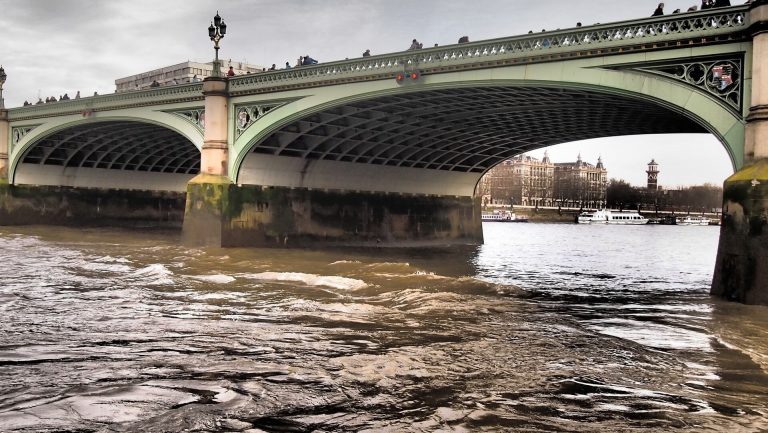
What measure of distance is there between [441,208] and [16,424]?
32535 millimetres

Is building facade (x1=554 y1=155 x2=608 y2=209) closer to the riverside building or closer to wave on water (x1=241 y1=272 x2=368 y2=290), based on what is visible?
the riverside building

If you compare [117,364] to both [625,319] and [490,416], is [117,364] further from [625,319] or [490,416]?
[625,319]

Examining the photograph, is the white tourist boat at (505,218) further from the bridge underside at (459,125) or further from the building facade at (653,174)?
the building facade at (653,174)

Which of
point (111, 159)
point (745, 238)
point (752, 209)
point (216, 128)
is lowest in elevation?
point (745, 238)

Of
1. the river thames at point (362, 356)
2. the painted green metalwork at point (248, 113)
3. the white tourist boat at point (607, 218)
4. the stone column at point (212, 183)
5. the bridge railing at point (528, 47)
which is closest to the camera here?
the river thames at point (362, 356)

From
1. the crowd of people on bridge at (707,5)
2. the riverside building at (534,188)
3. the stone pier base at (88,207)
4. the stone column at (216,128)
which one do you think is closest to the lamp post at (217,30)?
the stone column at (216,128)

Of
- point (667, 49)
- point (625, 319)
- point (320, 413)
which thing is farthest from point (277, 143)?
point (320, 413)

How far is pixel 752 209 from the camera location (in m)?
13.5

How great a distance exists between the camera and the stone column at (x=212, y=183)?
2620 centimetres

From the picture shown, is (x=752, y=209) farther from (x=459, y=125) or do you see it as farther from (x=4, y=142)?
(x=4, y=142)

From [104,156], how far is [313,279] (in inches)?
1111

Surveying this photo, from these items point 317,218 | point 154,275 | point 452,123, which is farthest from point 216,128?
point 154,275

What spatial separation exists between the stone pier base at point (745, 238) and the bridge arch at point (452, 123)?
1159 millimetres

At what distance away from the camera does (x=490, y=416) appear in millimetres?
6289
